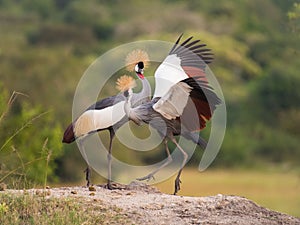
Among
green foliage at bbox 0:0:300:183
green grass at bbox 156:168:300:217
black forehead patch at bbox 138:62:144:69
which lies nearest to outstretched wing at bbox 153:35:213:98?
black forehead patch at bbox 138:62:144:69

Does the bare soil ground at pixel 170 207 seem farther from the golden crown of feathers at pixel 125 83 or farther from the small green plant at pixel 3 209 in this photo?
the golden crown of feathers at pixel 125 83

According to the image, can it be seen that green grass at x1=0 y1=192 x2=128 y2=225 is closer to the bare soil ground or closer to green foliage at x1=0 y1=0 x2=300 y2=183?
the bare soil ground

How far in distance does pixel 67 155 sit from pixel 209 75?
14.0 meters

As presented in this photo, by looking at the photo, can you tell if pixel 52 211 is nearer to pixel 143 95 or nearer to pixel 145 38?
pixel 143 95

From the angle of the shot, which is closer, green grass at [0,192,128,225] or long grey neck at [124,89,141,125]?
green grass at [0,192,128,225]

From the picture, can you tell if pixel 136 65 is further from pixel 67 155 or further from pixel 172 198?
pixel 67 155

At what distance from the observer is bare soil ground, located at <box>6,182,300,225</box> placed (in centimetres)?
922

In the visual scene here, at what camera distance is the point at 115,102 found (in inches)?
420

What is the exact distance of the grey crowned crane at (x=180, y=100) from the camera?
10.5 m

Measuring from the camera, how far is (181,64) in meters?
11.1

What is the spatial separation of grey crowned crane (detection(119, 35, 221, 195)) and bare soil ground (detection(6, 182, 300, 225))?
2.63 ft

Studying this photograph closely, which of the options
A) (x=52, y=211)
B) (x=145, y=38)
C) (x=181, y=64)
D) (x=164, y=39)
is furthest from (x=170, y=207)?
(x=145, y=38)

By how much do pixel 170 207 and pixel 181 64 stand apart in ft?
7.06

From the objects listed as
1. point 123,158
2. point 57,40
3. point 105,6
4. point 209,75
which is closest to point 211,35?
point 57,40
